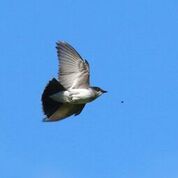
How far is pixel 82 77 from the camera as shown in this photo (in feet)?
65.8

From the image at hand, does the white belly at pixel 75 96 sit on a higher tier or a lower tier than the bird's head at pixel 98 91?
lower

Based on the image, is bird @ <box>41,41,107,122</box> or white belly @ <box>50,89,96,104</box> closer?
bird @ <box>41,41,107,122</box>

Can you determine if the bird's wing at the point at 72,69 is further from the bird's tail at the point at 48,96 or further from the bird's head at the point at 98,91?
the bird's tail at the point at 48,96

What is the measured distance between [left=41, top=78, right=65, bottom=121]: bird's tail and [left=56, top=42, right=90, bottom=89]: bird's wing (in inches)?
22.6

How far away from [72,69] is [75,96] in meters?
0.90

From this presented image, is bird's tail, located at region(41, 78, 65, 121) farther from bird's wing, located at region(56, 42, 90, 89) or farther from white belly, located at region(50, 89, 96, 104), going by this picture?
bird's wing, located at region(56, 42, 90, 89)

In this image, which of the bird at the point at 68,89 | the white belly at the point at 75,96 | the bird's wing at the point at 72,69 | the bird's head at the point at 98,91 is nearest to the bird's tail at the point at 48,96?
the bird at the point at 68,89

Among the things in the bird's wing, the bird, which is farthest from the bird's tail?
the bird's wing

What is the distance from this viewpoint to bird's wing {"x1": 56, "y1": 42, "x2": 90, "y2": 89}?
1964cm

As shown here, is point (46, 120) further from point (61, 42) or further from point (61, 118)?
point (61, 42)

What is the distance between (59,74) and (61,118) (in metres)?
1.13

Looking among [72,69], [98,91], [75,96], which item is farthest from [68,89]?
[98,91]

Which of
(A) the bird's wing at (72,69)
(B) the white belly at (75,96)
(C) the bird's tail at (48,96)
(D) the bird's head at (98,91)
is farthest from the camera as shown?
(A) the bird's wing at (72,69)

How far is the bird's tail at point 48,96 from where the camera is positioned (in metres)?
19.0
